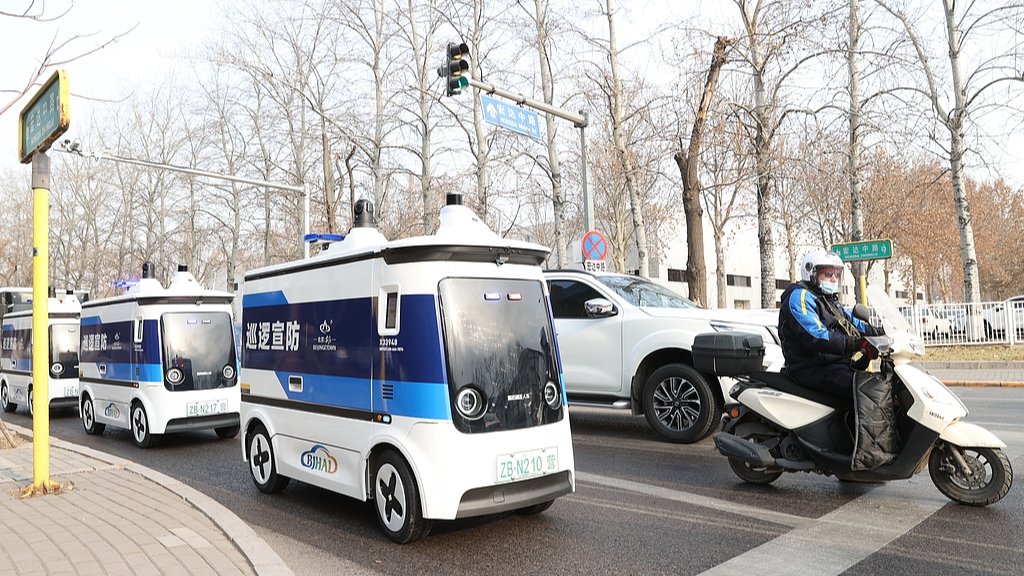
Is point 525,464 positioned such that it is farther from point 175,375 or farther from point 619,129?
point 619,129

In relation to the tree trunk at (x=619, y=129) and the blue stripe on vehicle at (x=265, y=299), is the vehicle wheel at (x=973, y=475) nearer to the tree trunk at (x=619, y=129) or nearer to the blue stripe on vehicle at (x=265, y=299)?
the blue stripe on vehicle at (x=265, y=299)

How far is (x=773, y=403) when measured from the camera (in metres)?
6.23

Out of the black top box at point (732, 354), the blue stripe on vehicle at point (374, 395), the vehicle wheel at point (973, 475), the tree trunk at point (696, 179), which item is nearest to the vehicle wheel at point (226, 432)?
the blue stripe on vehicle at point (374, 395)

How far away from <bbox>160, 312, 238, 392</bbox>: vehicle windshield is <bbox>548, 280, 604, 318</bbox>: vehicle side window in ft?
15.2

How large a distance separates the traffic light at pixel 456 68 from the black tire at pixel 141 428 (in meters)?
7.05

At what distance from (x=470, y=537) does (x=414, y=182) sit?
32328mm

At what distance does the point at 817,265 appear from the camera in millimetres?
6273

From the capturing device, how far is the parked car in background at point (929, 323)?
806 inches

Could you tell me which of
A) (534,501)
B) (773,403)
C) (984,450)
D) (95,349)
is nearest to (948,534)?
(984,450)

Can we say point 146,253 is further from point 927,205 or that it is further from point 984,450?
point 984,450

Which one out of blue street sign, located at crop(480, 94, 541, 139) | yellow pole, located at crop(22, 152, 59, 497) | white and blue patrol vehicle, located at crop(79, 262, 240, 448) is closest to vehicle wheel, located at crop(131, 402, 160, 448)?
white and blue patrol vehicle, located at crop(79, 262, 240, 448)

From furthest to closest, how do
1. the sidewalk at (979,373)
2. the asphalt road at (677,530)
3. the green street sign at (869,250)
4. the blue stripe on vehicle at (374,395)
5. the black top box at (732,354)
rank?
the green street sign at (869,250), the sidewalk at (979,373), the black top box at (732,354), the blue stripe on vehicle at (374,395), the asphalt road at (677,530)

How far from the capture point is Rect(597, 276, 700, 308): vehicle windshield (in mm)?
9734

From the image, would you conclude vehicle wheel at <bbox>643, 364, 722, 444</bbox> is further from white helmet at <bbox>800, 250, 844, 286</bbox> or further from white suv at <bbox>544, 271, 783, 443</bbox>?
white helmet at <bbox>800, 250, 844, 286</bbox>
